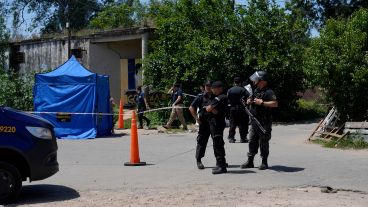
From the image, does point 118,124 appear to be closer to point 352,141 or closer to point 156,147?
point 156,147

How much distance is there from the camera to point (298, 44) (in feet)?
76.0

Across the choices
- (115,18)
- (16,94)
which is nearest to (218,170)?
(16,94)

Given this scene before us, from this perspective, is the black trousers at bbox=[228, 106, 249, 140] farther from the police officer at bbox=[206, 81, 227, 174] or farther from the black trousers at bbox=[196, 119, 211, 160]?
the police officer at bbox=[206, 81, 227, 174]

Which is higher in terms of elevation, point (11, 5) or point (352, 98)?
point (11, 5)

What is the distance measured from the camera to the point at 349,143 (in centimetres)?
1426

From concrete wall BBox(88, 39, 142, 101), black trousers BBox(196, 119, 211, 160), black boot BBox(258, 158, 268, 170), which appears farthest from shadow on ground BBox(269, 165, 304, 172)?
concrete wall BBox(88, 39, 142, 101)

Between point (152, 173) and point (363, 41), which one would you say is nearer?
point (152, 173)

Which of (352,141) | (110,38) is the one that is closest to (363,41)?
(352,141)

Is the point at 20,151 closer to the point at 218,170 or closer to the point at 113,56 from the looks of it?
the point at 218,170

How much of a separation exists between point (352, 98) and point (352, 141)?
1417mm

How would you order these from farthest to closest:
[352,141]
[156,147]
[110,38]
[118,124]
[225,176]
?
[110,38]
[118,124]
[156,147]
[352,141]
[225,176]

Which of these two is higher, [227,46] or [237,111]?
[227,46]

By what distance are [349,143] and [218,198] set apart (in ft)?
22.5

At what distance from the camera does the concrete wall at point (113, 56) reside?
3070 cm
